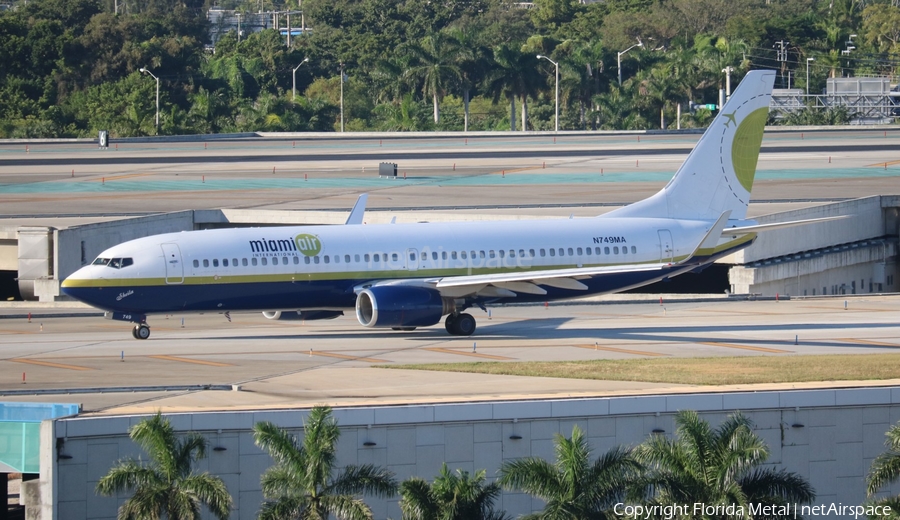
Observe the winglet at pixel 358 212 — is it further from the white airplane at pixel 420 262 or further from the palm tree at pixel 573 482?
the palm tree at pixel 573 482

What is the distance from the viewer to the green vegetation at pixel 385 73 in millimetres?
139500

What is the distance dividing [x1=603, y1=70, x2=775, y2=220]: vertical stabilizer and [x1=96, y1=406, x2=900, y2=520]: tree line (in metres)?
24.2

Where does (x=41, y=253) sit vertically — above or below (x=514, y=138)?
below

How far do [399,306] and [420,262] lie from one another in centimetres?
241

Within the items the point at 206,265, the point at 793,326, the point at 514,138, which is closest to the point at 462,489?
the point at 206,265

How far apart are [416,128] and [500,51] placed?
13322mm

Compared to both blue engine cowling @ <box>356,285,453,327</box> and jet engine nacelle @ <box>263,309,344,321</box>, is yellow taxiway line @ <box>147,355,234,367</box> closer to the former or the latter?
jet engine nacelle @ <box>263,309,344,321</box>

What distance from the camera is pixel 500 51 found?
13475cm

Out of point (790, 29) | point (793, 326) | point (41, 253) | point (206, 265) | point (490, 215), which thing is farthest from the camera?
point (790, 29)

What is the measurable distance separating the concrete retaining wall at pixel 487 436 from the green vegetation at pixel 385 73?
108303mm

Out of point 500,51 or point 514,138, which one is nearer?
point 514,138

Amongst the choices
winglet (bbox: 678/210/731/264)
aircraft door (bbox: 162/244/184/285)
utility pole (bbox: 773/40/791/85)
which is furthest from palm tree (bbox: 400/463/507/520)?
utility pole (bbox: 773/40/791/85)

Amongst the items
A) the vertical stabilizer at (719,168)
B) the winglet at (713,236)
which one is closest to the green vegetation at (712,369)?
the winglet at (713,236)

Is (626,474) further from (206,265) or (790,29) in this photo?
(790,29)
